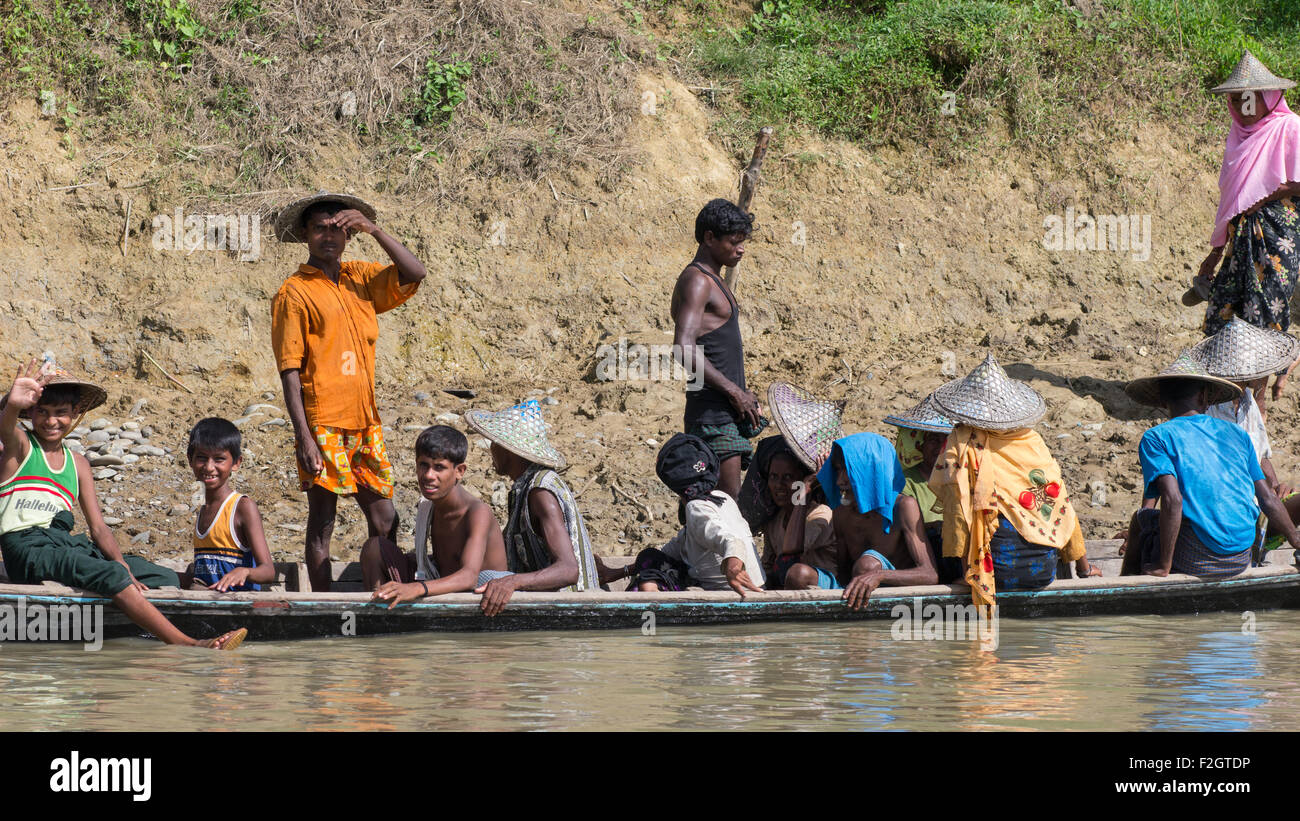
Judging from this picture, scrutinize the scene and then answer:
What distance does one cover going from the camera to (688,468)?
6238 millimetres

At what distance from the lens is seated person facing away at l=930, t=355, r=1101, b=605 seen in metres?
6.08

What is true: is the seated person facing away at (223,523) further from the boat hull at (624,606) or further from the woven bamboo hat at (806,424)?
the woven bamboo hat at (806,424)

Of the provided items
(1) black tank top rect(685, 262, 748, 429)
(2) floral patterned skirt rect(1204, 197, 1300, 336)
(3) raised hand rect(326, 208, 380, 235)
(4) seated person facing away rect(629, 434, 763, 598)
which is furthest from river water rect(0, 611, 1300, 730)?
(2) floral patterned skirt rect(1204, 197, 1300, 336)

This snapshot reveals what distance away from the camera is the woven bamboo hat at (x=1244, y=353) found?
7.23 meters

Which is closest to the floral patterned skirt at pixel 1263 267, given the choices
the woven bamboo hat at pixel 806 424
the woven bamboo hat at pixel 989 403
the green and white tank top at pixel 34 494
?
the woven bamboo hat at pixel 989 403

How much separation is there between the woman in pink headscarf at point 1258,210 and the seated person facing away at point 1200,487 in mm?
1998

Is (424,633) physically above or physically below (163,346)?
below

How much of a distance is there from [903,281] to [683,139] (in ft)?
6.83

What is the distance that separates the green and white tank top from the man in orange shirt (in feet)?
3.12

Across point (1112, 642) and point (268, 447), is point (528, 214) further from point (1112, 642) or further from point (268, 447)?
point (1112, 642)

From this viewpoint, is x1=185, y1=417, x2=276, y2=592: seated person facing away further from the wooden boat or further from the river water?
the river water

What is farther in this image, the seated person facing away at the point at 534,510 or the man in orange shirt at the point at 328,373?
the man in orange shirt at the point at 328,373

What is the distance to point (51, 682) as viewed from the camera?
17.2 feet
